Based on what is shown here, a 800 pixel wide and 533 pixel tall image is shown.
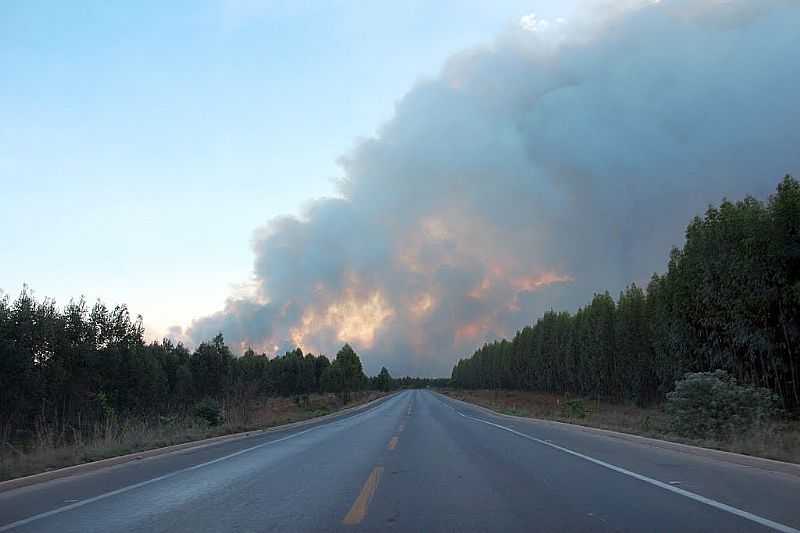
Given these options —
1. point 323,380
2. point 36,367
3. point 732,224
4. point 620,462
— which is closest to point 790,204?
point 732,224

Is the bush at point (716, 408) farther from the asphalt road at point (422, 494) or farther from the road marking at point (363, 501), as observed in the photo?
the road marking at point (363, 501)

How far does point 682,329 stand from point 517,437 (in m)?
19.3

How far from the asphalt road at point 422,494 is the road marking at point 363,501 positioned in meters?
0.02

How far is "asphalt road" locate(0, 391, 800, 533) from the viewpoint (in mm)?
6867

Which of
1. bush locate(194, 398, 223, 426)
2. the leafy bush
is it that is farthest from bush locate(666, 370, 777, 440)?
bush locate(194, 398, 223, 426)

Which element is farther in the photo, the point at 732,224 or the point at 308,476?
the point at 732,224

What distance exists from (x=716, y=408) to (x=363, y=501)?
1377 cm

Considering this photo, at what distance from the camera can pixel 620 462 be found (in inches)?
491

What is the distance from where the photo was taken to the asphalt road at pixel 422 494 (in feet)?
22.5

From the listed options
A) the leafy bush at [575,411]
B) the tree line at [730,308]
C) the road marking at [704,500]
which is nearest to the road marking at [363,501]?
the road marking at [704,500]

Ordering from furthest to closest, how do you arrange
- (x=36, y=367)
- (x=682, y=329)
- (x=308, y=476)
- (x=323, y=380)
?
(x=323, y=380) → (x=682, y=329) → (x=36, y=367) → (x=308, y=476)

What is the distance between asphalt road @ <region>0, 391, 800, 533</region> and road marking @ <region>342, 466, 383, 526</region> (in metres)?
0.02

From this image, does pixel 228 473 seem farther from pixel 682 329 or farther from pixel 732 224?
pixel 682 329

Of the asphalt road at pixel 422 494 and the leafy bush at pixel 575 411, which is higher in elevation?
the asphalt road at pixel 422 494
